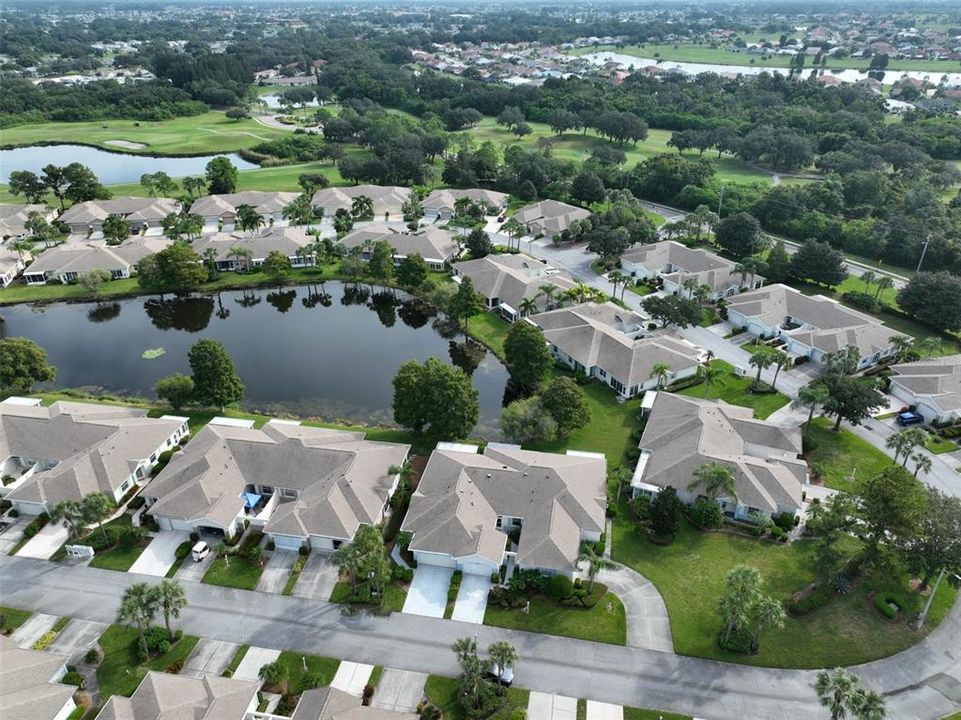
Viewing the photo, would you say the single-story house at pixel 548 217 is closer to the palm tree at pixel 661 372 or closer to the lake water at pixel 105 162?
the palm tree at pixel 661 372

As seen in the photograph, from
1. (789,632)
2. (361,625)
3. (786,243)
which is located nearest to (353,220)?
(786,243)

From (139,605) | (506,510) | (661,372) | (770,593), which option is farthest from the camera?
(661,372)

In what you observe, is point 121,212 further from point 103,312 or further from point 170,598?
point 170,598

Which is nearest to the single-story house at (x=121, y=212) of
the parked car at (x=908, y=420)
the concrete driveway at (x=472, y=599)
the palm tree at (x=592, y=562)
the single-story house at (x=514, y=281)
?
the single-story house at (x=514, y=281)

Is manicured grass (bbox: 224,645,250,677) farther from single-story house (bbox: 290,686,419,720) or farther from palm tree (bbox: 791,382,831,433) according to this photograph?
palm tree (bbox: 791,382,831,433)

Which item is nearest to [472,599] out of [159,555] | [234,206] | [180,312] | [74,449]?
[159,555]

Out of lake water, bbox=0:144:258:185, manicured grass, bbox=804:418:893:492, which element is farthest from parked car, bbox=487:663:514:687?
lake water, bbox=0:144:258:185

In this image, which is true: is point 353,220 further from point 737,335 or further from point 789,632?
point 789,632
